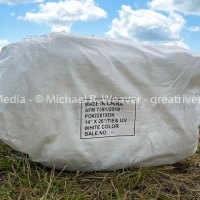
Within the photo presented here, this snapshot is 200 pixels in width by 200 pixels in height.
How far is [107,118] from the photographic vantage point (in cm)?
223

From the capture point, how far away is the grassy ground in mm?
1985

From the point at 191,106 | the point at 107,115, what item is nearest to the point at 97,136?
the point at 107,115

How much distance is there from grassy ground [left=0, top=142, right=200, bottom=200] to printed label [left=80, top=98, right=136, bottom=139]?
0.78 ft

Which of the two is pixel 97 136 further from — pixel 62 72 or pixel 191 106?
pixel 191 106

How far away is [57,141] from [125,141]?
394 mm

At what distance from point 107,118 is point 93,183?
1.19ft

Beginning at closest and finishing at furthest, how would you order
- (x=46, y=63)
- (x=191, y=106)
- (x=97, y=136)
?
(x=46, y=63), (x=97, y=136), (x=191, y=106)

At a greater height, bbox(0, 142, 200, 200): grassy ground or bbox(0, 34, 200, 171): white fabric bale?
bbox(0, 34, 200, 171): white fabric bale

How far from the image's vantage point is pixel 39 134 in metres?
2.09

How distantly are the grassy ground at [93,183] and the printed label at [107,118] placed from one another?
24 cm
